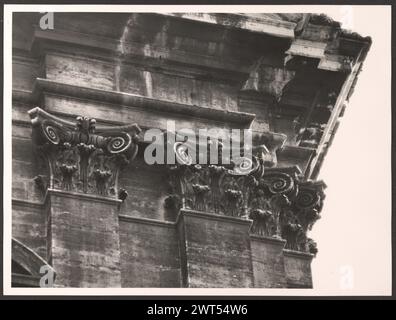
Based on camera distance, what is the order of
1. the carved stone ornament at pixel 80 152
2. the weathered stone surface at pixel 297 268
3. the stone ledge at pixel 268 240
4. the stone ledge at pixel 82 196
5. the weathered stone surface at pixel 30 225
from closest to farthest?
the weathered stone surface at pixel 30 225, the stone ledge at pixel 82 196, the carved stone ornament at pixel 80 152, the stone ledge at pixel 268 240, the weathered stone surface at pixel 297 268

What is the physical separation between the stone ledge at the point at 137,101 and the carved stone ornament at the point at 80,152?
0.77 m

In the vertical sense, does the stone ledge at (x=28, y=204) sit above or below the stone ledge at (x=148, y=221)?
above

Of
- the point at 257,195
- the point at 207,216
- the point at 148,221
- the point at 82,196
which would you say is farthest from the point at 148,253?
the point at 257,195

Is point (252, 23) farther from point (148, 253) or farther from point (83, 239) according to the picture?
point (83, 239)

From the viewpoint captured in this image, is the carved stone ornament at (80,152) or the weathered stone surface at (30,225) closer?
the weathered stone surface at (30,225)

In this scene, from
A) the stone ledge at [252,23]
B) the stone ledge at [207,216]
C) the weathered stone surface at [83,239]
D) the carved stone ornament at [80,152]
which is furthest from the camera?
the stone ledge at [252,23]

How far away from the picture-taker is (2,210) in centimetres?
4619

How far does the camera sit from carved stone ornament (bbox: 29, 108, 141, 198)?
47312mm

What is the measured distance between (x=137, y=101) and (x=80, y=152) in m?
1.83

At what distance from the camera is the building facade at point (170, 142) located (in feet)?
153

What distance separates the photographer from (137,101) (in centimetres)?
4881

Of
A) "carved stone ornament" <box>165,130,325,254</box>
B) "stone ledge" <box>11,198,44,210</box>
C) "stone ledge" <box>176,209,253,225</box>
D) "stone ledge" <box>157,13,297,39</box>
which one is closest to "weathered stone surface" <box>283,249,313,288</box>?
"carved stone ornament" <box>165,130,325,254</box>

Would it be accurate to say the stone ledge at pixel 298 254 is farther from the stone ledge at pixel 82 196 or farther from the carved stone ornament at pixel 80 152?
the stone ledge at pixel 82 196

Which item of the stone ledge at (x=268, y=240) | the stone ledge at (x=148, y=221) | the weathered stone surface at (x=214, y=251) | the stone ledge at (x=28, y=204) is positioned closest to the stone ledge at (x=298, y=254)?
the stone ledge at (x=268, y=240)
